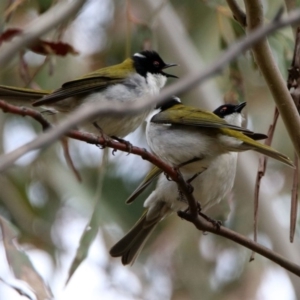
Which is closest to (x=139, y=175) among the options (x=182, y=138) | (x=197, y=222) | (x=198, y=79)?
(x=182, y=138)

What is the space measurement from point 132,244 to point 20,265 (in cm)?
119

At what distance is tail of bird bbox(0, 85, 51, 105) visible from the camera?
9.62 ft

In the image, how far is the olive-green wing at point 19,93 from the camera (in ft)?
9.60

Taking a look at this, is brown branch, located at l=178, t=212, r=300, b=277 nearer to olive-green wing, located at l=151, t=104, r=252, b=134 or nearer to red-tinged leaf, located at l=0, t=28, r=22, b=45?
olive-green wing, located at l=151, t=104, r=252, b=134

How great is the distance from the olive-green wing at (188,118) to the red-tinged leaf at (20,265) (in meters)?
0.95

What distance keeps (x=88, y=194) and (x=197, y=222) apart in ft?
6.67

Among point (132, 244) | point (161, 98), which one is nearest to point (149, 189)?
point (132, 244)

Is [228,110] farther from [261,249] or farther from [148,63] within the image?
[261,249]

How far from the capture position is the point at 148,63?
370 centimetres

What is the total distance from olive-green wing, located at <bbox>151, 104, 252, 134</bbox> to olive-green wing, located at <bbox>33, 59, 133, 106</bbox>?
265 mm

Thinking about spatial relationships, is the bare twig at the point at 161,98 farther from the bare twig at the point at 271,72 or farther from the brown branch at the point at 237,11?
the brown branch at the point at 237,11

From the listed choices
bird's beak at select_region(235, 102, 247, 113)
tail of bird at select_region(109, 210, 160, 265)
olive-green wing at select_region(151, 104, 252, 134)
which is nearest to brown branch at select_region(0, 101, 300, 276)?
olive-green wing at select_region(151, 104, 252, 134)

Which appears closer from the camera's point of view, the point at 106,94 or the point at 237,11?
the point at 237,11

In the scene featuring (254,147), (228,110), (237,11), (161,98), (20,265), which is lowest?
(20,265)
